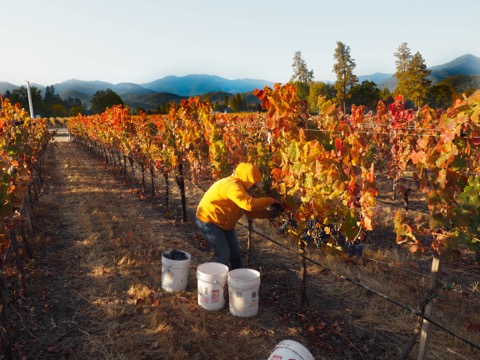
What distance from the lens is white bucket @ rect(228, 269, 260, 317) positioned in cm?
405

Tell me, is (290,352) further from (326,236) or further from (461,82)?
(461,82)

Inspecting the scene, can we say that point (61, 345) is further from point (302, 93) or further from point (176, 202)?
point (302, 93)

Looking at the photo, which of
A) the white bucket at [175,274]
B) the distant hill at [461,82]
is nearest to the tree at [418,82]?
the distant hill at [461,82]

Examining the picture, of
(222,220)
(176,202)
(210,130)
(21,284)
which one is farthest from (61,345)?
(176,202)

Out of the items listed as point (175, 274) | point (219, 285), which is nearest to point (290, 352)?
point (219, 285)

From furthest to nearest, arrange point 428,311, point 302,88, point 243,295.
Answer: point 302,88 < point 243,295 < point 428,311

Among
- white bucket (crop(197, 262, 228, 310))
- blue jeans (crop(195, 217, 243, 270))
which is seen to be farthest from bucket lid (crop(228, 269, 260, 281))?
blue jeans (crop(195, 217, 243, 270))

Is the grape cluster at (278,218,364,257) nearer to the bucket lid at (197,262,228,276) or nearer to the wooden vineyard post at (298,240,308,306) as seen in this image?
the wooden vineyard post at (298,240,308,306)

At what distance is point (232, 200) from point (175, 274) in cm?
129

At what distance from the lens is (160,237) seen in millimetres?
6949

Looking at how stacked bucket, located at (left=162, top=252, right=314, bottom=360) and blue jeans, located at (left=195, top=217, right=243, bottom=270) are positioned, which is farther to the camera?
blue jeans, located at (left=195, top=217, right=243, bottom=270)

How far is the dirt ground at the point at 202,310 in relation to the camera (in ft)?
12.2

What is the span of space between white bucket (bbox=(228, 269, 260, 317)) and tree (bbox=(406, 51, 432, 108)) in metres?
50.9

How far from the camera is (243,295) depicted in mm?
4098
